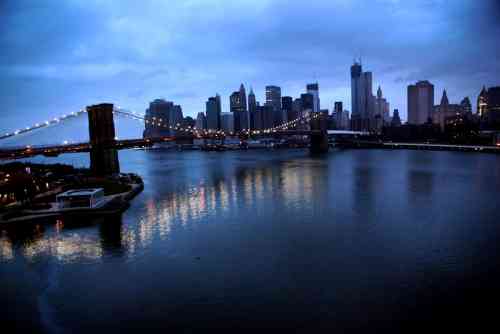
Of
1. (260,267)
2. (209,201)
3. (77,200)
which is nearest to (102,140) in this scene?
(77,200)

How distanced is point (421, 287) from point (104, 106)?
1743cm

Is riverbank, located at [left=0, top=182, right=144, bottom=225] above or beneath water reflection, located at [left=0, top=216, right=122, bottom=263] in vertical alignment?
above

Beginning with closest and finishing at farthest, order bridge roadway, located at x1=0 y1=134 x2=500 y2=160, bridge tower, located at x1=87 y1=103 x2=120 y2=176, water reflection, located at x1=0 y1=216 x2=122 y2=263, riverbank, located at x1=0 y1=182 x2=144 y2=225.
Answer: water reflection, located at x1=0 y1=216 x2=122 y2=263
riverbank, located at x1=0 y1=182 x2=144 y2=225
bridge roadway, located at x1=0 y1=134 x2=500 y2=160
bridge tower, located at x1=87 y1=103 x2=120 y2=176

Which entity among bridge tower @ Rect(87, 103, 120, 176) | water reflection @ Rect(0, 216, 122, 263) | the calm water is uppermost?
bridge tower @ Rect(87, 103, 120, 176)

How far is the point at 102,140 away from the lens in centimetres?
1853

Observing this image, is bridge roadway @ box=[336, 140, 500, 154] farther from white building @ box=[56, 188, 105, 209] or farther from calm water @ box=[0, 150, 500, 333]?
white building @ box=[56, 188, 105, 209]

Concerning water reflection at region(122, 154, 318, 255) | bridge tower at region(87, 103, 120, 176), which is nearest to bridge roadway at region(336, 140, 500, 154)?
water reflection at region(122, 154, 318, 255)

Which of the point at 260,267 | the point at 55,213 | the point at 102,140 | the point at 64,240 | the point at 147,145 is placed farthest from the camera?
the point at 147,145

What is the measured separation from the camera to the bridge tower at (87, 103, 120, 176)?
18500mm

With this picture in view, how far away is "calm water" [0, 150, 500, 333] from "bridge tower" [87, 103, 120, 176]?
859cm

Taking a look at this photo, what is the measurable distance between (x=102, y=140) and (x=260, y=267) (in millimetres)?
14865

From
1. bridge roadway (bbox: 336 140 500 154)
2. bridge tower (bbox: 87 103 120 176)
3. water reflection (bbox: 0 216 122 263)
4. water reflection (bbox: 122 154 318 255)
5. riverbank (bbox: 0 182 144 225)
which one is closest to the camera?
water reflection (bbox: 0 216 122 263)

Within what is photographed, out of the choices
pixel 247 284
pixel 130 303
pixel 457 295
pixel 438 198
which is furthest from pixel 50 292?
pixel 438 198

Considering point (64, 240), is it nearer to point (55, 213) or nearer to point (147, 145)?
point (55, 213)
